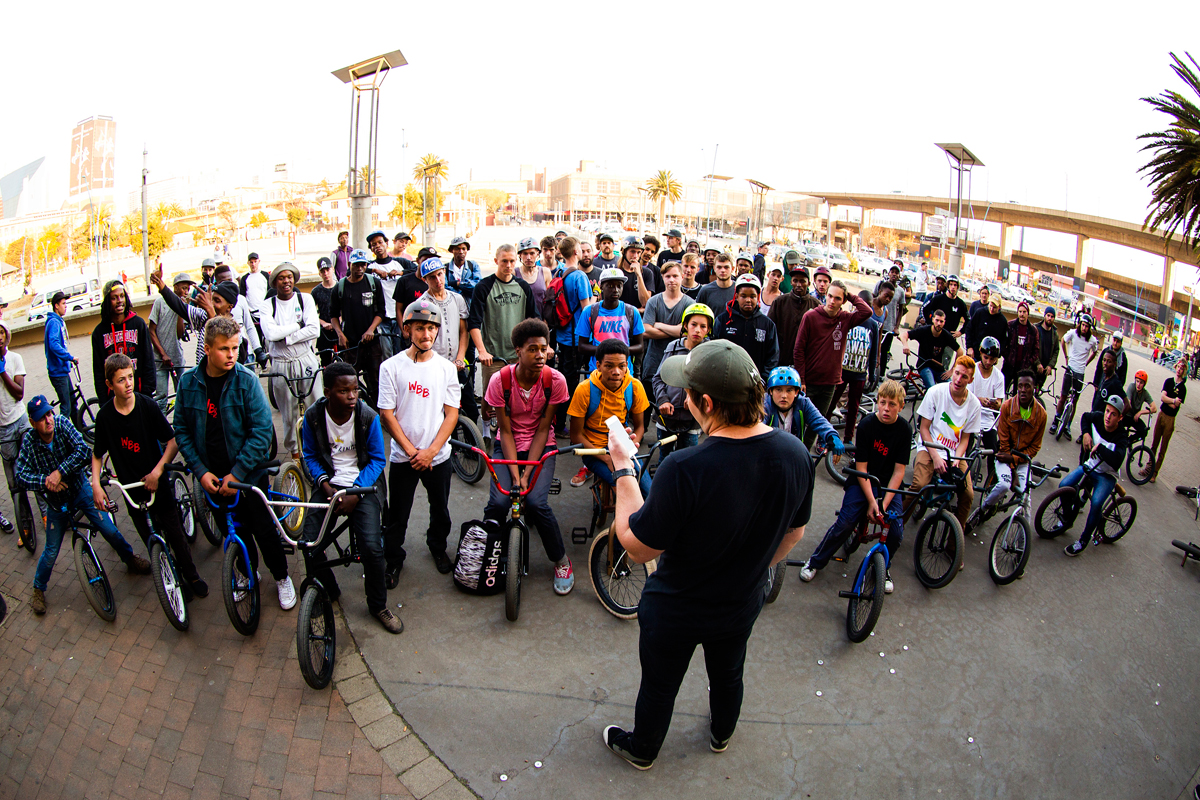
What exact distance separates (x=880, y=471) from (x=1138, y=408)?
463 centimetres

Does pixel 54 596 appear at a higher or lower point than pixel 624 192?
lower

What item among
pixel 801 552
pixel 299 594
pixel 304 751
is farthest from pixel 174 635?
pixel 801 552

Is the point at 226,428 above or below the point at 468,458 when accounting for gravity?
above

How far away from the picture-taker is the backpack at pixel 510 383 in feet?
15.8

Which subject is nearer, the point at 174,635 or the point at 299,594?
the point at 174,635

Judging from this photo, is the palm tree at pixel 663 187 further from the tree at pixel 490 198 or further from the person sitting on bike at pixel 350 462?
the person sitting on bike at pixel 350 462

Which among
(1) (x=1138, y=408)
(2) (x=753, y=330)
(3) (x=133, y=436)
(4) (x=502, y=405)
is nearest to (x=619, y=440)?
(4) (x=502, y=405)

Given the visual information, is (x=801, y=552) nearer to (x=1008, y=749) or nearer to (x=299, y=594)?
(x=1008, y=749)

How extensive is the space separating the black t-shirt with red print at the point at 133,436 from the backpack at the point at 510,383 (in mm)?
2240

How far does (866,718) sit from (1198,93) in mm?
16597

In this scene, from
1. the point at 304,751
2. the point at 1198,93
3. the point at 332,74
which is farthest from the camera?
the point at 332,74

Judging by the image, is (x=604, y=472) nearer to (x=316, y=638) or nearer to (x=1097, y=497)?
(x=316, y=638)

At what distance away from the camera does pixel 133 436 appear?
4.35m

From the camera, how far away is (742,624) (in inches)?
113
